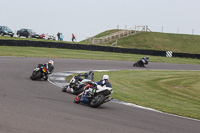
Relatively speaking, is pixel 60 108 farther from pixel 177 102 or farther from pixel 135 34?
pixel 135 34

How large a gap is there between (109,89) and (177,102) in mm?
4838

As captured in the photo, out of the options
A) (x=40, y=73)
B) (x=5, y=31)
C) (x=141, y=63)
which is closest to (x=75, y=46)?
(x=5, y=31)

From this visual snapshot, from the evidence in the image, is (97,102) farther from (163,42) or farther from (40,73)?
(163,42)

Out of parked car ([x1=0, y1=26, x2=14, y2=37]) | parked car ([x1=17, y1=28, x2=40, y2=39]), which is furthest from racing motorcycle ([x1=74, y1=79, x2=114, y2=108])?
parked car ([x1=17, y1=28, x2=40, y2=39])

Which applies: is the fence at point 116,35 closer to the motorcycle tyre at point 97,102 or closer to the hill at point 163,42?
the hill at point 163,42

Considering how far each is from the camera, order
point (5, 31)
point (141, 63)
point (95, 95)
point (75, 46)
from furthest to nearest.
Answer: point (5, 31), point (75, 46), point (141, 63), point (95, 95)

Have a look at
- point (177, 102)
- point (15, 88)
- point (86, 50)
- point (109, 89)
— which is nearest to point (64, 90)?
point (15, 88)

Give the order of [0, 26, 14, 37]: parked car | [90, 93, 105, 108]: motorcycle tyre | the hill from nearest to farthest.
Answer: [90, 93, 105, 108]: motorcycle tyre, [0, 26, 14, 37]: parked car, the hill

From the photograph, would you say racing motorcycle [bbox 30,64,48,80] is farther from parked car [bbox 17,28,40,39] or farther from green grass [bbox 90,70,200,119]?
parked car [bbox 17,28,40,39]

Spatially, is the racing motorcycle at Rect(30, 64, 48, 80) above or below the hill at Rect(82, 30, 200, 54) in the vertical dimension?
below

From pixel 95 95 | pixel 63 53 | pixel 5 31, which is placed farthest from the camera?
pixel 5 31

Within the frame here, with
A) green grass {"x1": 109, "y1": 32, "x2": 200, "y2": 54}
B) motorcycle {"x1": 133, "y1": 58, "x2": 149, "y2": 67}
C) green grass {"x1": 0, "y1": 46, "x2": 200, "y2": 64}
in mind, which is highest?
green grass {"x1": 109, "y1": 32, "x2": 200, "y2": 54}

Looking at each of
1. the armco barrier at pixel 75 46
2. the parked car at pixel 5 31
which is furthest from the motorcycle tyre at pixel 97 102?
the parked car at pixel 5 31

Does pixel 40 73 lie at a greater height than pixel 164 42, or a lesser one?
lesser
